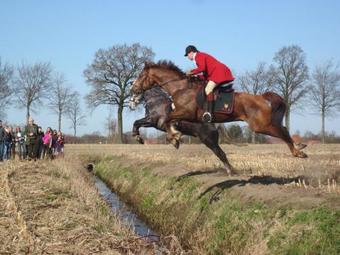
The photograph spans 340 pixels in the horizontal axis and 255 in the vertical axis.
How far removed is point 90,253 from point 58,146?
26.1m

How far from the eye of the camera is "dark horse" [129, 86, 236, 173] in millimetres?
13234

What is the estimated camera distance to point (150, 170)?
2122 cm

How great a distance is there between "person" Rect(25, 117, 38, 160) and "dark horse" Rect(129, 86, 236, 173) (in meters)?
11.7

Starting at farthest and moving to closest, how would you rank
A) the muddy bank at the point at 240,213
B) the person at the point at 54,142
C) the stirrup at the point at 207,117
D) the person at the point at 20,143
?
the person at the point at 54,142 < the person at the point at 20,143 < the stirrup at the point at 207,117 < the muddy bank at the point at 240,213

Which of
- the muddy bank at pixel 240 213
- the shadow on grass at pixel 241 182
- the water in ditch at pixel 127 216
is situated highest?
the shadow on grass at pixel 241 182

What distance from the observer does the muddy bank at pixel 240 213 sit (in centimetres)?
827

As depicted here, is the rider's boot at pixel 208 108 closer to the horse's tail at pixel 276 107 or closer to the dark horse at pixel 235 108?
the dark horse at pixel 235 108

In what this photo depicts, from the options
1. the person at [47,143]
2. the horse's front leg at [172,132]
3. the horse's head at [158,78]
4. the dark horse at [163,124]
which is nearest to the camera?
the horse's front leg at [172,132]

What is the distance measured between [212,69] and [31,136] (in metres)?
16.3

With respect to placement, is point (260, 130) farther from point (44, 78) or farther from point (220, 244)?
point (44, 78)

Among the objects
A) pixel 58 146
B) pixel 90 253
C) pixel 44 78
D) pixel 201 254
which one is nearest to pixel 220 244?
pixel 201 254

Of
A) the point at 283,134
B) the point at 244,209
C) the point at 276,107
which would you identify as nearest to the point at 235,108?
the point at 276,107

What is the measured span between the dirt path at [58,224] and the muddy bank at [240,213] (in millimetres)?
1878

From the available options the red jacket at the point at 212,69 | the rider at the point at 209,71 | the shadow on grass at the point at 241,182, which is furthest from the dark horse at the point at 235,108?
the shadow on grass at the point at 241,182
